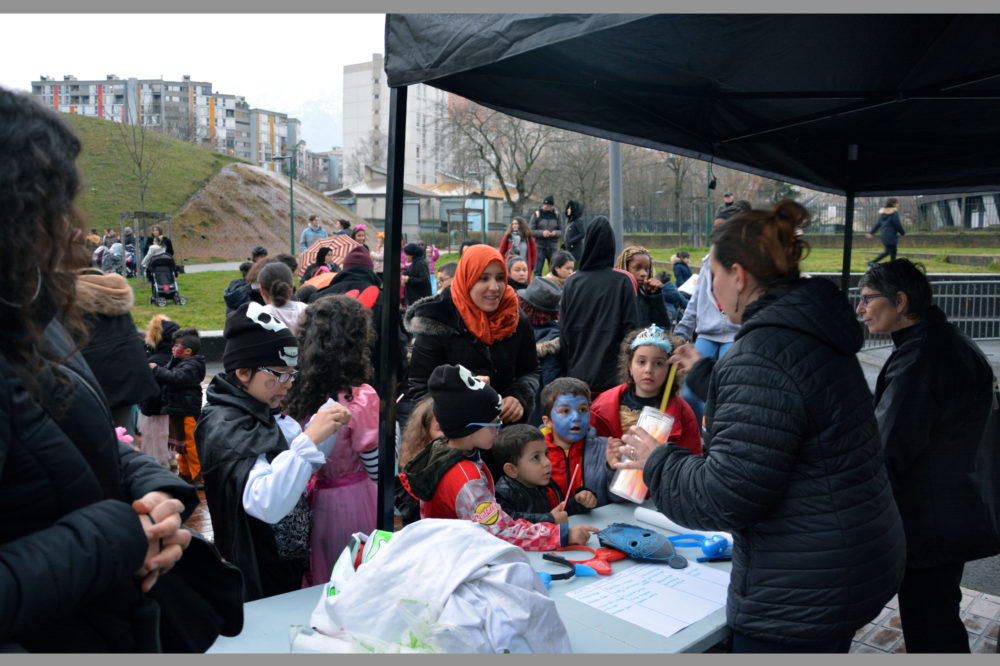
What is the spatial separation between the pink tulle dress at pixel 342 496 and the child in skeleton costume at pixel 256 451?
24cm

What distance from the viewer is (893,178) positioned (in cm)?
527

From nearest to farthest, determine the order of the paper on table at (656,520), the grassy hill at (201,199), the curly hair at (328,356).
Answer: the paper on table at (656,520)
the curly hair at (328,356)
the grassy hill at (201,199)

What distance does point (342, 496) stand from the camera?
3.19m

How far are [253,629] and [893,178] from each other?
5.06 meters

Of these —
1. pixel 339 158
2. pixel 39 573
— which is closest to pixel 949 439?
pixel 39 573

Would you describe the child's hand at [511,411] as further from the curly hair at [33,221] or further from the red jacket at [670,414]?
the curly hair at [33,221]

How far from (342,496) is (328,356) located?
2.27ft

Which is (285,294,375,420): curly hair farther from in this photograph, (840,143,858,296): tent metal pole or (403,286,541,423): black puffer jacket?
(840,143,858,296): tent metal pole

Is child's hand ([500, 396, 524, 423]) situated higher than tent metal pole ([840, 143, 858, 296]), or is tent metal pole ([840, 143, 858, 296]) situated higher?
tent metal pole ([840, 143, 858, 296])

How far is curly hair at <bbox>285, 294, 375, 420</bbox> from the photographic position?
11.3ft

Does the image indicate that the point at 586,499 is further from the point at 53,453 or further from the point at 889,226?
the point at 889,226

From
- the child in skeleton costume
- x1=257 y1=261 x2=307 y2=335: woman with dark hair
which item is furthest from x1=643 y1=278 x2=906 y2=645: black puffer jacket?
x1=257 y1=261 x2=307 y2=335: woman with dark hair

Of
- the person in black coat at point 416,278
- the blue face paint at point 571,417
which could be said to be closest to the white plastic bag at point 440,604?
the blue face paint at point 571,417

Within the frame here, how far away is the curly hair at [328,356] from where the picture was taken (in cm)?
345
